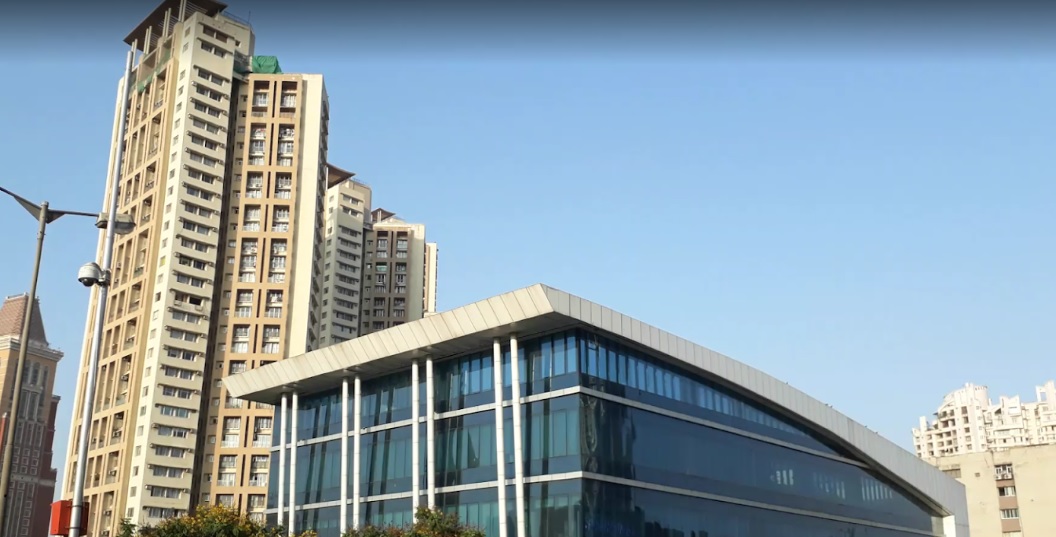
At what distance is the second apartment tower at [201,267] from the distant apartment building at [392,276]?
4296cm

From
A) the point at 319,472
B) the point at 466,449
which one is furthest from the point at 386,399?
the point at 466,449

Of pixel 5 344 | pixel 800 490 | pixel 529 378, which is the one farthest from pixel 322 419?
pixel 5 344

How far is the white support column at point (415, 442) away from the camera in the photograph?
137ft

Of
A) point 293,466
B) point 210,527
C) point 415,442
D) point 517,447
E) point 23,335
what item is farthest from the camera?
point 293,466

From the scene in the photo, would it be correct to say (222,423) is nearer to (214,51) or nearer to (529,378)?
(214,51)

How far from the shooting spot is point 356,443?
45.5m

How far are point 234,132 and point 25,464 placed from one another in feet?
393

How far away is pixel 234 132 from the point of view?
8606 cm

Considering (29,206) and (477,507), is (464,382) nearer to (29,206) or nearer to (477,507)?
(477,507)

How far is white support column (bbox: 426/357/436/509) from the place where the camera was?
4147 cm

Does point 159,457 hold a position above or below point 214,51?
below

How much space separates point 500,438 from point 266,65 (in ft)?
206

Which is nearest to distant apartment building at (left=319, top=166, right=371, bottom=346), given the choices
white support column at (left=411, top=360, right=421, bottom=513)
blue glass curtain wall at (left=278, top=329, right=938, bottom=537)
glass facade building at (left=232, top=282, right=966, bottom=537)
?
glass facade building at (left=232, top=282, right=966, bottom=537)

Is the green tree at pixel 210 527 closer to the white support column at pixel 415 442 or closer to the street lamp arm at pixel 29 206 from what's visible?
the white support column at pixel 415 442
